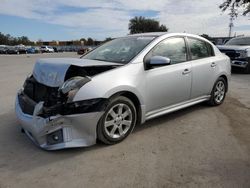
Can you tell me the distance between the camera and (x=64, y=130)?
3.73m

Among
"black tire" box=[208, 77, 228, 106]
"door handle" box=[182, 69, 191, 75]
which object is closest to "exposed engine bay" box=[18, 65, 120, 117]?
"door handle" box=[182, 69, 191, 75]

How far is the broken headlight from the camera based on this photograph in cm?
373

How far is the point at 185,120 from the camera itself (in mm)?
5324

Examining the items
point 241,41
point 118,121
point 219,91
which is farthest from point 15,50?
point 118,121

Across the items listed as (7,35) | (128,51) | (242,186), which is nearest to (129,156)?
(242,186)

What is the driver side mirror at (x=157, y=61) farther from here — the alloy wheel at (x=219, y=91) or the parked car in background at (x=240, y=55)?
the parked car in background at (x=240, y=55)

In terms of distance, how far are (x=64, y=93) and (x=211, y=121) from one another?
2.86m

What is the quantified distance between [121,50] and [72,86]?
1.53 m

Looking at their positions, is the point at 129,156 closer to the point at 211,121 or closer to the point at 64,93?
the point at 64,93

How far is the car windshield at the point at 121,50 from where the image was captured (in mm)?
4684

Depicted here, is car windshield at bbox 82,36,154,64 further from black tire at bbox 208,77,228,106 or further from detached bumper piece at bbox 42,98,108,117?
black tire at bbox 208,77,228,106

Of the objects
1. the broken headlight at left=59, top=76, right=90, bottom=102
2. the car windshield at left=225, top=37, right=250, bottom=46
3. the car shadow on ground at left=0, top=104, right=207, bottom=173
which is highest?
the car windshield at left=225, top=37, right=250, bottom=46

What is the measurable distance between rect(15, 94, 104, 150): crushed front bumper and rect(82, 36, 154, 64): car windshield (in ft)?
3.98

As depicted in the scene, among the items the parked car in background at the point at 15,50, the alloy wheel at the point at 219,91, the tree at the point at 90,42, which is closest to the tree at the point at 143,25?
the tree at the point at 90,42
